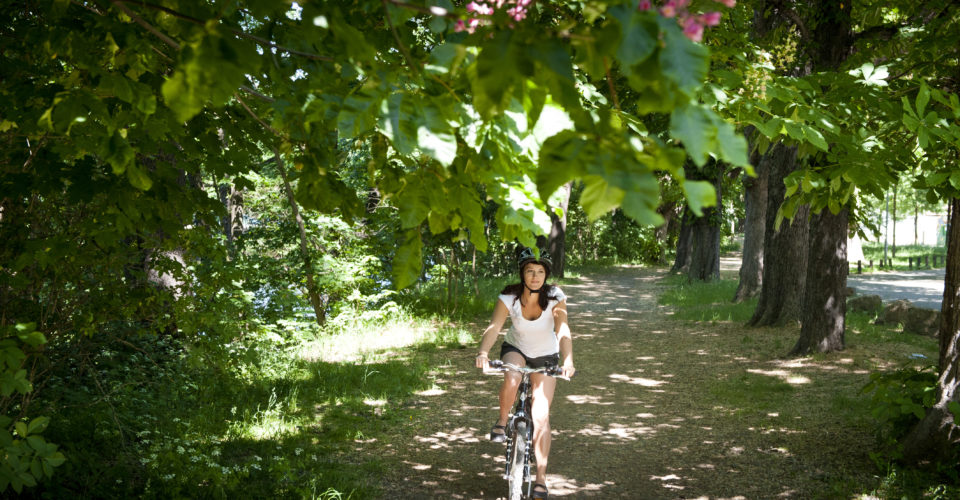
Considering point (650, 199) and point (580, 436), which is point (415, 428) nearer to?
point (580, 436)

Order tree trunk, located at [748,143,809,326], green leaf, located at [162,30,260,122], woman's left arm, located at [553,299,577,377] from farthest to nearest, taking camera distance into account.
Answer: tree trunk, located at [748,143,809,326] < woman's left arm, located at [553,299,577,377] < green leaf, located at [162,30,260,122]

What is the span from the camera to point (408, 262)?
7.33ft

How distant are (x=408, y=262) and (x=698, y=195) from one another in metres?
1.16

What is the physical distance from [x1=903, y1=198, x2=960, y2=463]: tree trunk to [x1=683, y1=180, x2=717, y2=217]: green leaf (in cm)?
523

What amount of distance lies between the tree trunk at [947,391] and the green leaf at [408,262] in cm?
504

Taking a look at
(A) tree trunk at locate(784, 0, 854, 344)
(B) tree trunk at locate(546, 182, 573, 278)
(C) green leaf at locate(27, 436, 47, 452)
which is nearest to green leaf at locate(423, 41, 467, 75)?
(C) green leaf at locate(27, 436, 47, 452)

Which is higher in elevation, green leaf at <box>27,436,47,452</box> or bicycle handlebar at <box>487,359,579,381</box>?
green leaf at <box>27,436,47,452</box>

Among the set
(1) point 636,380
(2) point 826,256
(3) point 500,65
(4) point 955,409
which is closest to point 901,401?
(4) point 955,409

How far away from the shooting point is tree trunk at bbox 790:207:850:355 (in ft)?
31.6

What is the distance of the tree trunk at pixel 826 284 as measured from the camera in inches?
380

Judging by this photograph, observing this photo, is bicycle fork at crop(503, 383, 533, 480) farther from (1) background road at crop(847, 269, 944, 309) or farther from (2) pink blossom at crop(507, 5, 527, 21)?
(1) background road at crop(847, 269, 944, 309)

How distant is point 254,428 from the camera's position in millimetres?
6520

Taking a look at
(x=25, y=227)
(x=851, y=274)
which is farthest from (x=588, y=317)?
(x=851, y=274)

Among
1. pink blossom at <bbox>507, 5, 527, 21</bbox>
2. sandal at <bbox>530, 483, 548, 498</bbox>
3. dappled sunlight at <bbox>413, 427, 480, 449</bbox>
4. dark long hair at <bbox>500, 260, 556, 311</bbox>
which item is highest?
pink blossom at <bbox>507, 5, 527, 21</bbox>
